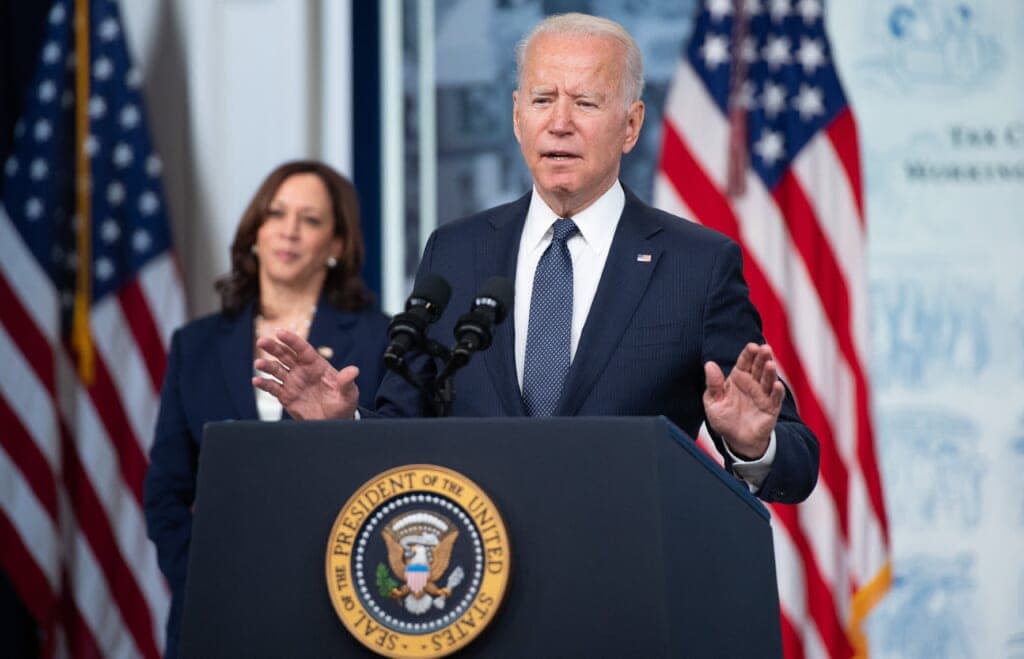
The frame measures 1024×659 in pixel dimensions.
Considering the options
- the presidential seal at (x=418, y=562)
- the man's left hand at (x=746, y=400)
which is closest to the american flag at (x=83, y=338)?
the man's left hand at (x=746, y=400)

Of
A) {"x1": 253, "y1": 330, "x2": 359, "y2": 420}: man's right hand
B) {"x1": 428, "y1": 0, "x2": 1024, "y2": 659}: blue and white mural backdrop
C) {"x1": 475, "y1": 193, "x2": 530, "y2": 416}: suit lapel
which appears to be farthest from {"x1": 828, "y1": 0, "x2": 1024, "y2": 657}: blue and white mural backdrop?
{"x1": 253, "y1": 330, "x2": 359, "y2": 420}: man's right hand

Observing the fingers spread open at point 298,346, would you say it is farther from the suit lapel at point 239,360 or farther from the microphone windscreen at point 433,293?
the suit lapel at point 239,360

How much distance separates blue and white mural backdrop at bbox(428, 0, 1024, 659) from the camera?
192 inches

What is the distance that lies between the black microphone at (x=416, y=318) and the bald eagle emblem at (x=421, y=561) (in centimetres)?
24

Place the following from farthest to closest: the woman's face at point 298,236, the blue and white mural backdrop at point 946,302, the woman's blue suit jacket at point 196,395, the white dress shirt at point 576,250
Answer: the blue and white mural backdrop at point 946,302, the woman's face at point 298,236, the woman's blue suit jacket at point 196,395, the white dress shirt at point 576,250

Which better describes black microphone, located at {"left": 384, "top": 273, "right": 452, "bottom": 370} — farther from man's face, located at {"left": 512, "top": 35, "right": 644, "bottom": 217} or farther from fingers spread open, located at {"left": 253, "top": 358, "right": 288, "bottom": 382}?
man's face, located at {"left": 512, "top": 35, "right": 644, "bottom": 217}

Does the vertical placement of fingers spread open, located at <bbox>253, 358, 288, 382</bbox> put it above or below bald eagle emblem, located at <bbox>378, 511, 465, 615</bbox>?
above

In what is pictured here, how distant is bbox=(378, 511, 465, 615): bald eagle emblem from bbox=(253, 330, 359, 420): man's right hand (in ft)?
1.29

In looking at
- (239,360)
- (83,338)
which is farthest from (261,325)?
(83,338)

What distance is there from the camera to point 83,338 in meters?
4.67

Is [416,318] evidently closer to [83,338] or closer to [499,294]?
[499,294]

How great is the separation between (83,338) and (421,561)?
134 inches

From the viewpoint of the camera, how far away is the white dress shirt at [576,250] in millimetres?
2189

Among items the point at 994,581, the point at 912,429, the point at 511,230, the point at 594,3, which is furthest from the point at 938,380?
the point at 511,230
